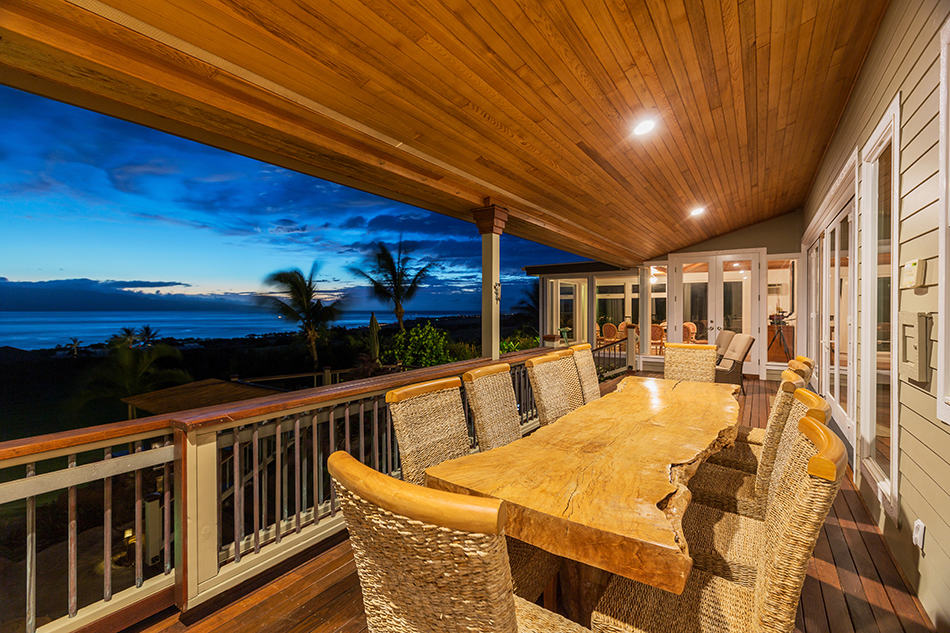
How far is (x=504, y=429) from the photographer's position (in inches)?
83.6

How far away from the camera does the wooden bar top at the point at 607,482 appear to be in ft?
3.24

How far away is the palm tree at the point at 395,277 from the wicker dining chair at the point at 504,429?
968 centimetres

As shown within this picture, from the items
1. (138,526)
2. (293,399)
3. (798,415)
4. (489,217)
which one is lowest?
(138,526)

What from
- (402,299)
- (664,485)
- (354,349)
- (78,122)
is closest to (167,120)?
(664,485)

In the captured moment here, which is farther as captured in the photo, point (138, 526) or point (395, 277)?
point (395, 277)

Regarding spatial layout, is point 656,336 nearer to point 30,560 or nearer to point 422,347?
point 422,347

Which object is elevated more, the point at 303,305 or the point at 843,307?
the point at 303,305

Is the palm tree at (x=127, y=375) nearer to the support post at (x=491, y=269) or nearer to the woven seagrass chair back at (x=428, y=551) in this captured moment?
the support post at (x=491, y=269)

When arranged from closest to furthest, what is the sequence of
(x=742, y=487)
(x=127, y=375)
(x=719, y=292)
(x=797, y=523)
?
(x=797, y=523)
(x=742, y=487)
(x=719, y=292)
(x=127, y=375)

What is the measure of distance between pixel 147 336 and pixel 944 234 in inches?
602

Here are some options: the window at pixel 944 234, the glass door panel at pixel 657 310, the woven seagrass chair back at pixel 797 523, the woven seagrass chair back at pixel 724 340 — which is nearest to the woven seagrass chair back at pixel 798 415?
the woven seagrass chair back at pixel 797 523

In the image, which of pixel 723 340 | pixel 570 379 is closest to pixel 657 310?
pixel 723 340

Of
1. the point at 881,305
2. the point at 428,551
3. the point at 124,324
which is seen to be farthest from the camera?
the point at 124,324

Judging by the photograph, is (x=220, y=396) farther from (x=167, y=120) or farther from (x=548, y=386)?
(x=548, y=386)
